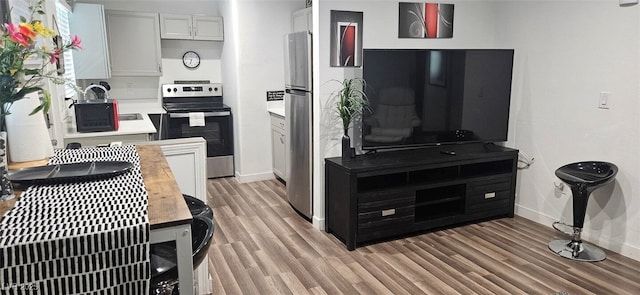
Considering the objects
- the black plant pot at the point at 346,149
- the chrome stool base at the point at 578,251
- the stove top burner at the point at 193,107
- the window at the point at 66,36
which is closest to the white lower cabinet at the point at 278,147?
the stove top burner at the point at 193,107

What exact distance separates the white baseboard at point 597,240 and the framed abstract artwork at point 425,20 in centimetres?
178

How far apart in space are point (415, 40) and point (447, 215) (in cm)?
156

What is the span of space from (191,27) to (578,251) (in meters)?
4.64

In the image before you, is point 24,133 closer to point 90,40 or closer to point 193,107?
point 90,40

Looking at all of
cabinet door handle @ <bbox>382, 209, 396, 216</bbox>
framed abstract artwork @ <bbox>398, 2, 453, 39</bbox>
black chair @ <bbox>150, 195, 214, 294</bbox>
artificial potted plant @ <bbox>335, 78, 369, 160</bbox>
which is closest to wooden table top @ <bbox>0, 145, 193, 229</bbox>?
black chair @ <bbox>150, 195, 214, 294</bbox>

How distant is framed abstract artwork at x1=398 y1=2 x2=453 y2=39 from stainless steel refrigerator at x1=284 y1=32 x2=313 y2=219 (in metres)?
0.85

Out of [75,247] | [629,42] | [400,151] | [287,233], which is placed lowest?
[287,233]

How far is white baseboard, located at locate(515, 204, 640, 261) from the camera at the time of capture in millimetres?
3180

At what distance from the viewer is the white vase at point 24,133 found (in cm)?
178

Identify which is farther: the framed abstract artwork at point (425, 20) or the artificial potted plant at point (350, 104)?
the framed abstract artwork at point (425, 20)

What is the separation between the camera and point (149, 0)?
5.33 metres

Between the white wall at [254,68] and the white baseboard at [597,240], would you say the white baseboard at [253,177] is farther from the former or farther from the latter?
the white baseboard at [597,240]

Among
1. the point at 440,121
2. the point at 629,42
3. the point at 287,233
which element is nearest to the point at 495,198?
the point at 440,121

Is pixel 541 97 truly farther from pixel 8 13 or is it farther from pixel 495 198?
pixel 8 13
